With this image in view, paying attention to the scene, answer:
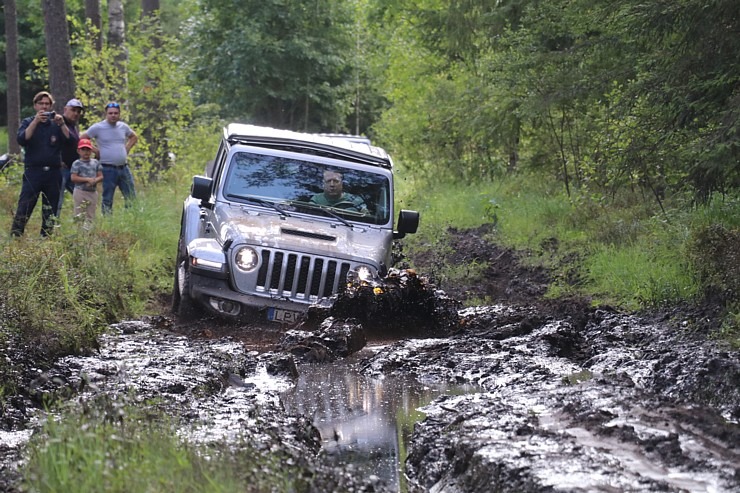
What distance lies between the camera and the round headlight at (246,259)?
10.4 meters

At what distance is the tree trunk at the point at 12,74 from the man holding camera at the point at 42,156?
1542cm

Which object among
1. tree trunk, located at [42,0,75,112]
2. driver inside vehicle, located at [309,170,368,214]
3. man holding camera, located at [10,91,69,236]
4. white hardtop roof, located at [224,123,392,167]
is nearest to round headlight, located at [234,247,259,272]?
driver inside vehicle, located at [309,170,368,214]

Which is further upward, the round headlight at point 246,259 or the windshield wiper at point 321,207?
the windshield wiper at point 321,207

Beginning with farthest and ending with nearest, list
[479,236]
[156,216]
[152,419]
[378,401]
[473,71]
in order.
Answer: [473,71]
[479,236]
[156,216]
[378,401]
[152,419]

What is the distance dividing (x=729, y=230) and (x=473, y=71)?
14.8m

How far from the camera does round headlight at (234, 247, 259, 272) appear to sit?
10422 millimetres

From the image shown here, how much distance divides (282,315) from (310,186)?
1605 millimetres

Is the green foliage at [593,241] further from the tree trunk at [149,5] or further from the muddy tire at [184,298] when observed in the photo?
the tree trunk at [149,5]

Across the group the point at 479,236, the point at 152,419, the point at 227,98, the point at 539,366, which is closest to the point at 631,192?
the point at 479,236

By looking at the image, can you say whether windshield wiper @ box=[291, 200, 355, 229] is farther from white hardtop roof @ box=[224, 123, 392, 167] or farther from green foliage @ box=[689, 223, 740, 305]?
green foliage @ box=[689, 223, 740, 305]

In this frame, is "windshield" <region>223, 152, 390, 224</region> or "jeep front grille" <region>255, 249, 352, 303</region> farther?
"windshield" <region>223, 152, 390, 224</region>

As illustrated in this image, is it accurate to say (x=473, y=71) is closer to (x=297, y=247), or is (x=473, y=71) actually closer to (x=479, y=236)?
(x=479, y=236)

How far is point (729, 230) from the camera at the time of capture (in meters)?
9.51

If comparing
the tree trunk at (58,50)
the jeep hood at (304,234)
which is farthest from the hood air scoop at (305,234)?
the tree trunk at (58,50)
